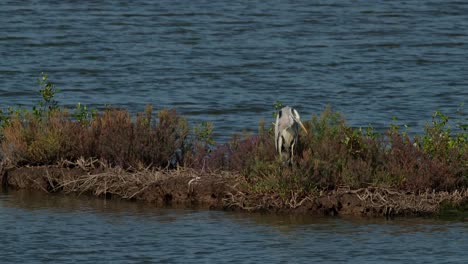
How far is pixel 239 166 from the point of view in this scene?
16.9m

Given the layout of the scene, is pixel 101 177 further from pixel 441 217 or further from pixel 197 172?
pixel 441 217

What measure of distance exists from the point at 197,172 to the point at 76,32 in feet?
69.5

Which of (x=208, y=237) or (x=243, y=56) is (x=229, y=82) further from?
(x=208, y=237)

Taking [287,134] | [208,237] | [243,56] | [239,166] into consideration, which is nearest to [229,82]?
[243,56]

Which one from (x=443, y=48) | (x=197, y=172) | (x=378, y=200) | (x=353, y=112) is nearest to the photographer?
(x=378, y=200)

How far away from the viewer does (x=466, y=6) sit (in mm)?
44219

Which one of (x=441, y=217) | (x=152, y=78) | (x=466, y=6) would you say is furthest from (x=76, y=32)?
(x=441, y=217)

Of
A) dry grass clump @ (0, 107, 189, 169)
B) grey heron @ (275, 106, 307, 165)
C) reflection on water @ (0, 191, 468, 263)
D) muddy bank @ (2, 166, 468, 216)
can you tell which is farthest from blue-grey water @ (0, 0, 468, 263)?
grey heron @ (275, 106, 307, 165)

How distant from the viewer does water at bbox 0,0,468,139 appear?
2692cm

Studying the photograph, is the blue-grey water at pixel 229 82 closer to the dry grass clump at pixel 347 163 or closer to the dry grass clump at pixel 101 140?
the dry grass clump at pixel 347 163

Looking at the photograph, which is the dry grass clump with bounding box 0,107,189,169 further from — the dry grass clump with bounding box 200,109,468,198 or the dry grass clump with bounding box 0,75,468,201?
the dry grass clump with bounding box 200,109,468,198

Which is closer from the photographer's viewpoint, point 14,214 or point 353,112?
point 14,214

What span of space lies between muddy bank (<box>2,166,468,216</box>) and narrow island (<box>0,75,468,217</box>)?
0.01 metres

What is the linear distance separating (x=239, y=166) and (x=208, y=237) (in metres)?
1.58
